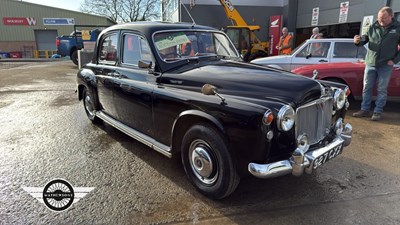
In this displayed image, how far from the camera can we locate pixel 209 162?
2.95m

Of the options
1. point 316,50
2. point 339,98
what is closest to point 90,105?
point 339,98

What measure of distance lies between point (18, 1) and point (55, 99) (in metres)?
34.1

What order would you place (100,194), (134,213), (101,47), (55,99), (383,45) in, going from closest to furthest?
1. (134,213)
2. (100,194)
3. (101,47)
4. (383,45)
5. (55,99)

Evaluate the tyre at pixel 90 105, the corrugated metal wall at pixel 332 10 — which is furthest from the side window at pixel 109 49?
the corrugated metal wall at pixel 332 10

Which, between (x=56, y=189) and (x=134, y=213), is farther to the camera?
(x=56, y=189)

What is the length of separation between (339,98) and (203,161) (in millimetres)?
1773

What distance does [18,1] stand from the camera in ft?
113

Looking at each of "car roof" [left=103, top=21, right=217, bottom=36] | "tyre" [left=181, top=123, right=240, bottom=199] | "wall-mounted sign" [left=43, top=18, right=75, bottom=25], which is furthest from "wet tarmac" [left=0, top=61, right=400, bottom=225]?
"wall-mounted sign" [left=43, top=18, right=75, bottom=25]

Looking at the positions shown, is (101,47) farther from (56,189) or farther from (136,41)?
(56,189)

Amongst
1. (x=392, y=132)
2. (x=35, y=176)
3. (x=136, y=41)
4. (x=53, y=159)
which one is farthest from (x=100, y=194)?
(x=392, y=132)

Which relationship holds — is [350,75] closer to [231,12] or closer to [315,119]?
[315,119]

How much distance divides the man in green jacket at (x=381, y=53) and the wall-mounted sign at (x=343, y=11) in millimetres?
9782

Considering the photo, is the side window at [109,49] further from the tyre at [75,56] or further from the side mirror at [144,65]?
the tyre at [75,56]

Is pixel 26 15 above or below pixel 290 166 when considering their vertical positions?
above
